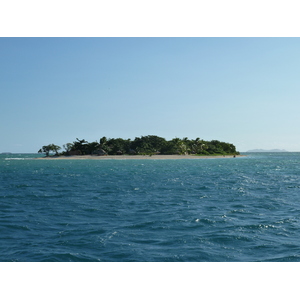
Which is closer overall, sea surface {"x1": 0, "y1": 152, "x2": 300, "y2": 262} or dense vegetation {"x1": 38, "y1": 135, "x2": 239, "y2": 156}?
sea surface {"x1": 0, "y1": 152, "x2": 300, "y2": 262}

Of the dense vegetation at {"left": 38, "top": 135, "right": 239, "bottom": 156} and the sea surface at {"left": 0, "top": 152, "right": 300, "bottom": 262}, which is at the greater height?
the dense vegetation at {"left": 38, "top": 135, "right": 239, "bottom": 156}

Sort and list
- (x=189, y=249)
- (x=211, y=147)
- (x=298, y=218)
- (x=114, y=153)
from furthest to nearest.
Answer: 1. (x=211, y=147)
2. (x=114, y=153)
3. (x=298, y=218)
4. (x=189, y=249)

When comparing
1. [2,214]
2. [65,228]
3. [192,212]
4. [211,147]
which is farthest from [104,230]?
[211,147]

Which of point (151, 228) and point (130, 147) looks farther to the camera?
point (130, 147)

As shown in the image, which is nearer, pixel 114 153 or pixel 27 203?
pixel 27 203

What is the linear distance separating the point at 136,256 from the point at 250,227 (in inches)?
262

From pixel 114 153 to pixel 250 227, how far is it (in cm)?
12991

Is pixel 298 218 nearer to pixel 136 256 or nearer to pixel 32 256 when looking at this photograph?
pixel 136 256

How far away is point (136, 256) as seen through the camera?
10.9 m

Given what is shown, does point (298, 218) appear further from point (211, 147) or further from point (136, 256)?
point (211, 147)

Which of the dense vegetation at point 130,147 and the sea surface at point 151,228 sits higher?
the dense vegetation at point 130,147

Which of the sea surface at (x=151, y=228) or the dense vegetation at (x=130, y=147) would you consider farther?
the dense vegetation at (x=130, y=147)

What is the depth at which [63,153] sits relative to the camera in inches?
5846

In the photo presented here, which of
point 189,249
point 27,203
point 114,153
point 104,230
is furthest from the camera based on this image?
point 114,153
